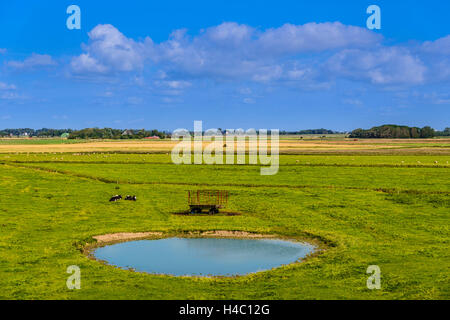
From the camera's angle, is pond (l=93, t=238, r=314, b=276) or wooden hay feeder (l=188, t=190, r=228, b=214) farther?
wooden hay feeder (l=188, t=190, r=228, b=214)

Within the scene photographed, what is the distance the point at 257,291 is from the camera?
24125 millimetres

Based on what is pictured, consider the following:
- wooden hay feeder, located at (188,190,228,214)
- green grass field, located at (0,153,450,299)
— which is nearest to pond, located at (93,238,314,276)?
green grass field, located at (0,153,450,299)

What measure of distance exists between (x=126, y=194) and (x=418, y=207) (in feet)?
116

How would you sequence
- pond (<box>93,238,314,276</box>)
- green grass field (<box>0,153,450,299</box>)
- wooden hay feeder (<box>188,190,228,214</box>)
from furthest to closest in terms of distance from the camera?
Answer: wooden hay feeder (<box>188,190,228,214</box>) → pond (<box>93,238,314,276</box>) → green grass field (<box>0,153,450,299</box>)

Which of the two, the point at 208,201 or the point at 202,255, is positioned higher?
the point at 208,201

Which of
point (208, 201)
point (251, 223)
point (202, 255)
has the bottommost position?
point (202, 255)

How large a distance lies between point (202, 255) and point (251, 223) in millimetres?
10793

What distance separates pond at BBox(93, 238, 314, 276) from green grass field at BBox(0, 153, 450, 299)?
1802mm

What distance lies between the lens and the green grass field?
2450 centimetres

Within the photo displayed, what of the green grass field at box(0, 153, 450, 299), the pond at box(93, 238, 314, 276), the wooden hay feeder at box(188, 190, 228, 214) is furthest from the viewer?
the wooden hay feeder at box(188, 190, 228, 214)

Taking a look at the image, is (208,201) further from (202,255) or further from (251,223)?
(202,255)

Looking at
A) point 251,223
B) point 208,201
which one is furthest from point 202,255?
point 208,201

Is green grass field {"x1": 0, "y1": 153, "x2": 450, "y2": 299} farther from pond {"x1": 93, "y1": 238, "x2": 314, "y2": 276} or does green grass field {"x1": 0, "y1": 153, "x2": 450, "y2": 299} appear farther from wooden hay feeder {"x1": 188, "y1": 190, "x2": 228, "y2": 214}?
pond {"x1": 93, "y1": 238, "x2": 314, "y2": 276}

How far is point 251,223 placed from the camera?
141 ft
